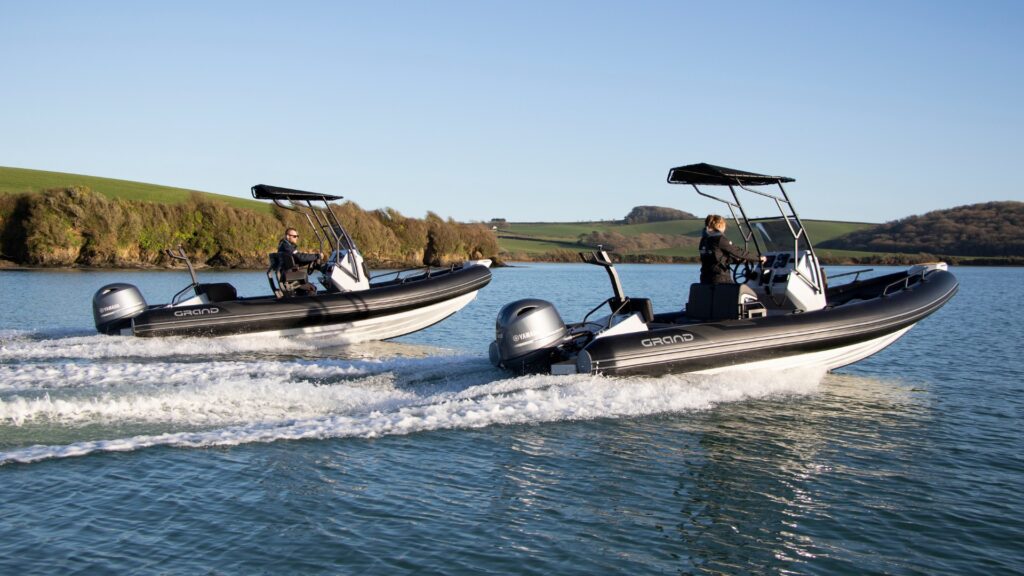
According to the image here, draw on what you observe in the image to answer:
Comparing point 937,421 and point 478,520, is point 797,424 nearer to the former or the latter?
point 937,421

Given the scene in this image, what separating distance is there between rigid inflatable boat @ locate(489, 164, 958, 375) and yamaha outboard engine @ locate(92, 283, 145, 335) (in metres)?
6.34

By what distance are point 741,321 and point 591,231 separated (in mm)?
85218

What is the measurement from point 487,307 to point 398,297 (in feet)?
32.0

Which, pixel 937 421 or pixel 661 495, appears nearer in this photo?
pixel 661 495

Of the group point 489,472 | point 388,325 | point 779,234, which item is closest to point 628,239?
point 388,325

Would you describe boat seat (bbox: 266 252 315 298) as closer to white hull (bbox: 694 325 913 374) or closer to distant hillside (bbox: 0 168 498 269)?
white hull (bbox: 694 325 913 374)

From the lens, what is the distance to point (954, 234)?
228ft

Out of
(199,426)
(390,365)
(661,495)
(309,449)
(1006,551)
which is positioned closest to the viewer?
(1006,551)

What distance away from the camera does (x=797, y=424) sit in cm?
757

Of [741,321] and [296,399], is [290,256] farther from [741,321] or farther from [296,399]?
[741,321]

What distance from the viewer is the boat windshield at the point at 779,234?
32.8ft

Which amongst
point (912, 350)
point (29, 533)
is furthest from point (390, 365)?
point (912, 350)

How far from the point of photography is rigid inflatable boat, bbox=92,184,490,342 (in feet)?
39.3

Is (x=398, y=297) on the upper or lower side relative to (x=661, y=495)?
upper
